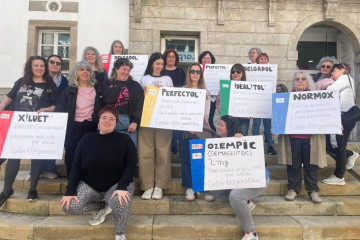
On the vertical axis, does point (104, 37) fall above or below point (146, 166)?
above

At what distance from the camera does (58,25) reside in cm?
848

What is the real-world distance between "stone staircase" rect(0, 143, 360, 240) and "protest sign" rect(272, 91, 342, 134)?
0.94 m

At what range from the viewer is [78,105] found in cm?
393

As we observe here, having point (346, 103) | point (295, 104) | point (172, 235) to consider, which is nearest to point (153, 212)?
point (172, 235)

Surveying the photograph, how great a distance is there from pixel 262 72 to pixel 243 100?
3.64 feet

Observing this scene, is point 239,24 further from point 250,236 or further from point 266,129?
point 250,236

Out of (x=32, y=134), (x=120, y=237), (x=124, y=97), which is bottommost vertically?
(x=120, y=237)

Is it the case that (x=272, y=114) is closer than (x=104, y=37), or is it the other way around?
(x=272, y=114)

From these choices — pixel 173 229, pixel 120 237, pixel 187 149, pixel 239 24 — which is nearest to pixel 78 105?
pixel 187 149

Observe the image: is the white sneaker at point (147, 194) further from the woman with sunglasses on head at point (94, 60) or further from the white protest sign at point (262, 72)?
the white protest sign at point (262, 72)

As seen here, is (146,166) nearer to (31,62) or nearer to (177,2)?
(31,62)

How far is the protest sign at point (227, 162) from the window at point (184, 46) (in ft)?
19.4

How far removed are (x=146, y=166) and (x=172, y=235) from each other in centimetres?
96

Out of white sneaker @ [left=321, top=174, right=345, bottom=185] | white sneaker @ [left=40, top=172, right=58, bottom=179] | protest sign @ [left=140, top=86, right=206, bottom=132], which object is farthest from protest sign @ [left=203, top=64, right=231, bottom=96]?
white sneaker @ [left=40, top=172, right=58, bottom=179]
